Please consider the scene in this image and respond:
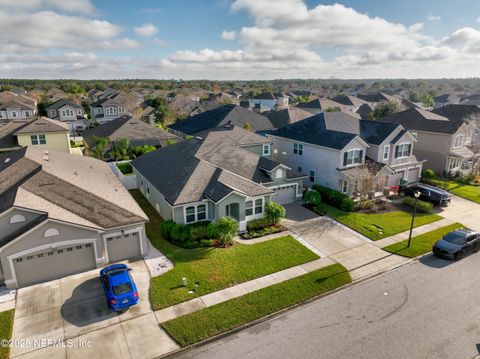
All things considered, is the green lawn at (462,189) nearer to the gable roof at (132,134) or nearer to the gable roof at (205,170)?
the gable roof at (205,170)

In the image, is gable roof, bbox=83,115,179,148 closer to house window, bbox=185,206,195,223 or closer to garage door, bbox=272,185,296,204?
garage door, bbox=272,185,296,204

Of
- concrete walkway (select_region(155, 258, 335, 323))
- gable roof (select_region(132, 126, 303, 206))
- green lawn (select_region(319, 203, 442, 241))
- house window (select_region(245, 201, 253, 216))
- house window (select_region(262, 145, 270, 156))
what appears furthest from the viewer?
house window (select_region(262, 145, 270, 156))

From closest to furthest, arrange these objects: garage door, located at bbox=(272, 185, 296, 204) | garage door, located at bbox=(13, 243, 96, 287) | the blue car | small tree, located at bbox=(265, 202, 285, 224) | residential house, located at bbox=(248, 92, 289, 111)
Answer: the blue car → garage door, located at bbox=(13, 243, 96, 287) → small tree, located at bbox=(265, 202, 285, 224) → garage door, located at bbox=(272, 185, 296, 204) → residential house, located at bbox=(248, 92, 289, 111)

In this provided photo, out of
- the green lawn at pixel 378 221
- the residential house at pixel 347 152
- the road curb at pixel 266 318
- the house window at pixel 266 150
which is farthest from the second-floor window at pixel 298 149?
the road curb at pixel 266 318

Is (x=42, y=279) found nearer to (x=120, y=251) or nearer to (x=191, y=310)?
(x=120, y=251)

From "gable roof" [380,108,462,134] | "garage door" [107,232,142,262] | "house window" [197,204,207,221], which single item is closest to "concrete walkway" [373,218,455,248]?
"house window" [197,204,207,221]


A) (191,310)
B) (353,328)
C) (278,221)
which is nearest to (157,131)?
(278,221)

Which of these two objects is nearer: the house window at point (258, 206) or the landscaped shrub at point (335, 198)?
the house window at point (258, 206)
